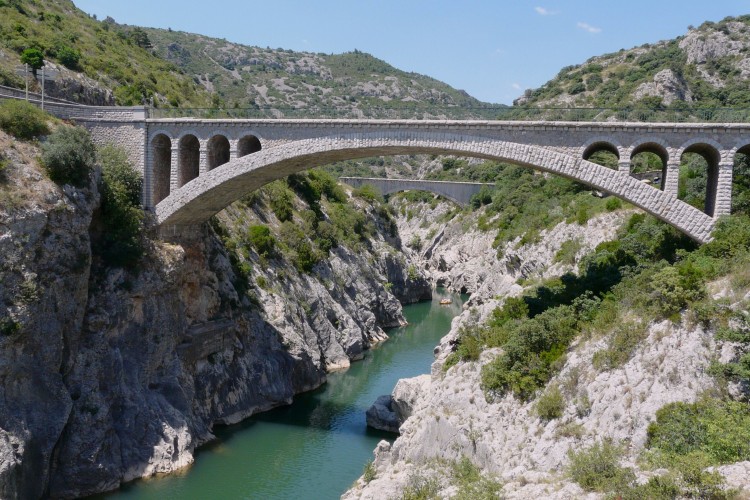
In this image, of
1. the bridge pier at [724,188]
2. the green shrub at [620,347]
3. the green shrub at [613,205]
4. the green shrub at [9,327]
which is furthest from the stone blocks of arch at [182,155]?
the green shrub at [613,205]

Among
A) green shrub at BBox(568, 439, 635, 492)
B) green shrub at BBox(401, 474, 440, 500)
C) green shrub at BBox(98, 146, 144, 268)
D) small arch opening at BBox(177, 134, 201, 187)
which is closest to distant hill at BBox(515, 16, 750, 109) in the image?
small arch opening at BBox(177, 134, 201, 187)

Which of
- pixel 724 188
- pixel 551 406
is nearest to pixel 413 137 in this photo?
pixel 724 188

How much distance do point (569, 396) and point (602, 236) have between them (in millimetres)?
14784

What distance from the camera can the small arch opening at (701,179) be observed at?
18062mm

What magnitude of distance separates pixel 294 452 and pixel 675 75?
49432mm

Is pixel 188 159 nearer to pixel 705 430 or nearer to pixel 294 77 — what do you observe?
pixel 705 430

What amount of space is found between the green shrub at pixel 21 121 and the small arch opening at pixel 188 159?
17.4 ft

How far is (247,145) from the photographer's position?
981 inches

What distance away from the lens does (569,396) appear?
47.2 ft

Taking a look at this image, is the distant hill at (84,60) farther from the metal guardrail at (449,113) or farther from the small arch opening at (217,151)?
the small arch opening at (217,151)

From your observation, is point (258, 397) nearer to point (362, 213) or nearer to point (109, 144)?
point (109, 144)

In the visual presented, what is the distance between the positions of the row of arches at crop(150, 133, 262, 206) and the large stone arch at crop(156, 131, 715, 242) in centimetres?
96

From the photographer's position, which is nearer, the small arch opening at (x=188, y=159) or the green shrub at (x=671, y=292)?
the green shrub at (x=671, y=292)

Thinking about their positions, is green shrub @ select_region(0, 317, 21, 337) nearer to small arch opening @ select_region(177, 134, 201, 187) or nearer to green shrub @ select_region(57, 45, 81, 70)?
small arch opening @ select_region(177, 134, 201, 187)
